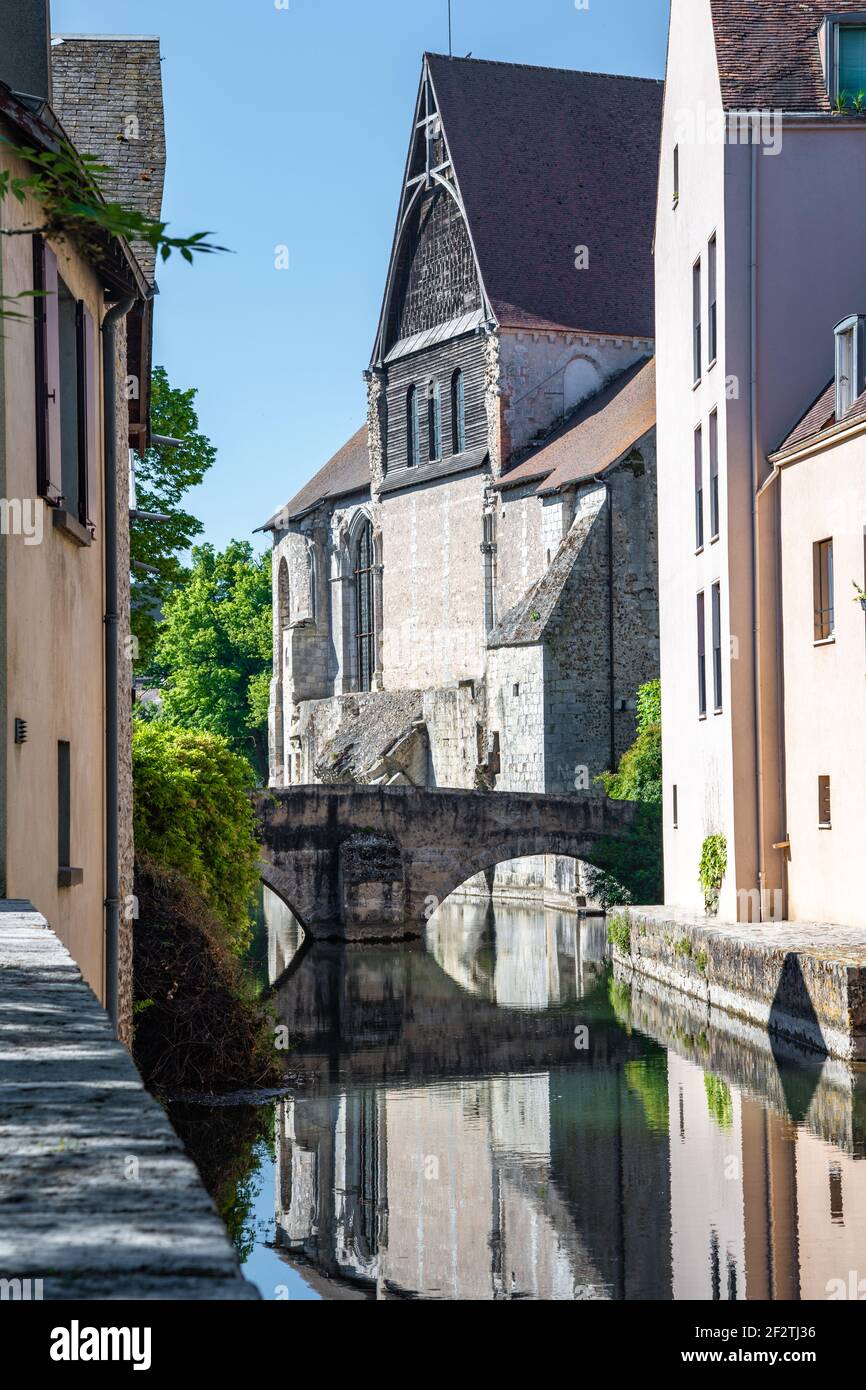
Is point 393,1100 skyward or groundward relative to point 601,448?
groundward

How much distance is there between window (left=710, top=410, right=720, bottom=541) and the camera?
74.4ft

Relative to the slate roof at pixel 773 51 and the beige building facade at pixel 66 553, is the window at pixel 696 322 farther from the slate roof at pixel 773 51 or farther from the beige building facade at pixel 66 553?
the beige building facade at pixel 66 553

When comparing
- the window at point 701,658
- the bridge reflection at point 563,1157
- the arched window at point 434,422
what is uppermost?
the arched window at point 434,422

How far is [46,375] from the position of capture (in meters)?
9.22

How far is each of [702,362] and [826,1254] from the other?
Result: 52.7ft

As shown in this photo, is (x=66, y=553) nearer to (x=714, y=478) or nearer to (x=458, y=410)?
(x=714, y=478)

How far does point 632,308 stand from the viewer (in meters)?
47.6

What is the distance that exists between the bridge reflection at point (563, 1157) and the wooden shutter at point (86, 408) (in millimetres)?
4443

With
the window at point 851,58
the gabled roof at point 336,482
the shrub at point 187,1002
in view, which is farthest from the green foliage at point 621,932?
the gabled roof at point 336,482

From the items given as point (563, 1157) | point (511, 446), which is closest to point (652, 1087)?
point (563, 1157)

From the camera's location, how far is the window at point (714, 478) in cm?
2269

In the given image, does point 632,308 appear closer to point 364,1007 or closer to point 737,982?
point 364,1007

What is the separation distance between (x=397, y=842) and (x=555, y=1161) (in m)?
21.4
